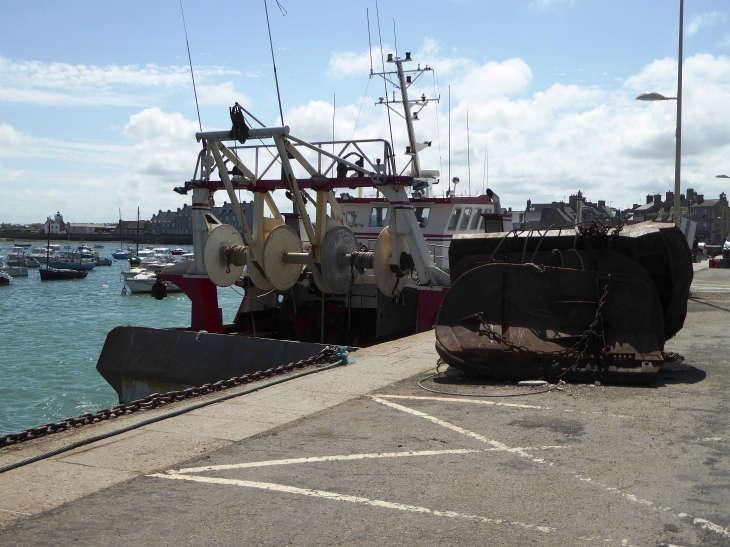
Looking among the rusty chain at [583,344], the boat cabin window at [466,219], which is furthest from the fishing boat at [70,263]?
the rusty chain at [583,344]

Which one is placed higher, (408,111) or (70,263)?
(408,111)

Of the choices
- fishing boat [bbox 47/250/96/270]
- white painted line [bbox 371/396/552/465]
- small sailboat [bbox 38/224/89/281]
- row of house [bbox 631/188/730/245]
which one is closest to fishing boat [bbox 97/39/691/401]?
white painted line [bbox 371/396/552/465]

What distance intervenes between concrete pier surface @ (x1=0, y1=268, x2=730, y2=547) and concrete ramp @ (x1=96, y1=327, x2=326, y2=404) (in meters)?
3.89

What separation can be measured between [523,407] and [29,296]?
2277 inches

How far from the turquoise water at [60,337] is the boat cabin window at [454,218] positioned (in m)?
9.12

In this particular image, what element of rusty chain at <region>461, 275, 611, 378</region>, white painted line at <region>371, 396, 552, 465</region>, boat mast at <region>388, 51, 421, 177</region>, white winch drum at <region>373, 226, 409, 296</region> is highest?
boat mast at <region>388, 51, 421, 177</region>

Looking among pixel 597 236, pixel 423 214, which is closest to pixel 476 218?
pixel 423 214

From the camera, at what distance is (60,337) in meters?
32.9

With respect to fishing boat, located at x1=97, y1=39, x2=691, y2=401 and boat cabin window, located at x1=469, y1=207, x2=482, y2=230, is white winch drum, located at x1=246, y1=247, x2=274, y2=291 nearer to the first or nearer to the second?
fishing boat, located at x1=97, y1=39, x2=691, y2=401

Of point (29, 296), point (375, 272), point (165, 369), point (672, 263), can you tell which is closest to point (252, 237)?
point (375, 272)

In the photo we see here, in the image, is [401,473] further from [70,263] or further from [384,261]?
[70,263]

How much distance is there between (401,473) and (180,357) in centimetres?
846

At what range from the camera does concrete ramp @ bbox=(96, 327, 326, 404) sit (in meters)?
11.7

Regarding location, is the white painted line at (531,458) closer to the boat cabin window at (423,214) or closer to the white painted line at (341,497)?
the white painted line at (341,497)
